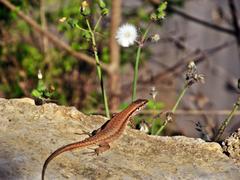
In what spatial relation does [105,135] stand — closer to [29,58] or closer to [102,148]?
[102,148]

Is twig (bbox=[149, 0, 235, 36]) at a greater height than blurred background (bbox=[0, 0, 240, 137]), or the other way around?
twig (bbox=[149, 0, 235, 36])

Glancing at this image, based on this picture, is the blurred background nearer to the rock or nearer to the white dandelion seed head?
the white dandelion seed head

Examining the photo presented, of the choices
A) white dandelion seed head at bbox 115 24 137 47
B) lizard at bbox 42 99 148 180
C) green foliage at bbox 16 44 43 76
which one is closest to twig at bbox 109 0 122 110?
green foliage at bbox 16 44 43 76

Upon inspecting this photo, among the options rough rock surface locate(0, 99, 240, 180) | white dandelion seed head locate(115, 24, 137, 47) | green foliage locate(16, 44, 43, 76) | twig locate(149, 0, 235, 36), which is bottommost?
green foliage locate(16, 44, 43, 76)

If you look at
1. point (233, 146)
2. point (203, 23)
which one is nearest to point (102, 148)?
point (233, 146)

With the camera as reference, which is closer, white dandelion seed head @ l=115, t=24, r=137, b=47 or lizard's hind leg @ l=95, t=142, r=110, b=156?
lizard's hind leg @ l=95, t=142, r=110, b=156

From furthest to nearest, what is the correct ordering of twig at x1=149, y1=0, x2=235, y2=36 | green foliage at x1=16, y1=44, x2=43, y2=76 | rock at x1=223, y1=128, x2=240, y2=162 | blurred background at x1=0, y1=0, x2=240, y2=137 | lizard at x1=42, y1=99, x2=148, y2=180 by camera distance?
1. green foliage at x1=16, y1=44, x2=43, y2=76
2. twig at x1=149, y1=0, x2=235, y2=36
3. blurred background at x1=0, y1=0, x2=240, y2=137
4. rock at x1=223, y1=128, x2=240, y2=162
5. lizard at x1=42, y1=99, x2=148, y2=180

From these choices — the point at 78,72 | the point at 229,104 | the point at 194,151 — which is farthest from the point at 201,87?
the point at 194,151

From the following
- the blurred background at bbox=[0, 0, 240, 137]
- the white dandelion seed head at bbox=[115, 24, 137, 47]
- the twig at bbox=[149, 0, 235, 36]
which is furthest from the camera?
the twig at bbox=[149, 0, 235, 36]
